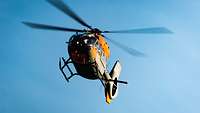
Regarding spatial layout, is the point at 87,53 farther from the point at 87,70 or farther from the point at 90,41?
the point at 87,70

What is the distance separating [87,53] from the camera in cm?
4150

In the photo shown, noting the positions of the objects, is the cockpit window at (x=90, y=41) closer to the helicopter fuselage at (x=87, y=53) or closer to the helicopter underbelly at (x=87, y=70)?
the helicopter fuselage at (x=87, y=53)

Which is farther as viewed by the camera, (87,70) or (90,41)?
(87,70)

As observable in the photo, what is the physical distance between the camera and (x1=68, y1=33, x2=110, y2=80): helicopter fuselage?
135ft

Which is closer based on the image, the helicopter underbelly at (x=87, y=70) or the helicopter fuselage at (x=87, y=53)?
the helicopter fuselage at (x=87, y=53)

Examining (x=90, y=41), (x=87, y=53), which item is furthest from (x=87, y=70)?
(x=90, y=41)

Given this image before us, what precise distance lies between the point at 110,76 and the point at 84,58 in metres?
8.67

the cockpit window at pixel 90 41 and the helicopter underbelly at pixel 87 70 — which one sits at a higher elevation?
the cockpit window at pixel 90 41

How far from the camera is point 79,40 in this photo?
136ft

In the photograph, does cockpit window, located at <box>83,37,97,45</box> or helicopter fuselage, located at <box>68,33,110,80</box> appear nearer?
helicopter fuselage, located at <box>68,33,110,80</box>

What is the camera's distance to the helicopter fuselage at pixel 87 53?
41.3 m

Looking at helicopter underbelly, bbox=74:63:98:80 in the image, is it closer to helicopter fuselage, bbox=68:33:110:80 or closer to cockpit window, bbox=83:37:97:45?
helicopter fuselage, bbox=68:33:110:80

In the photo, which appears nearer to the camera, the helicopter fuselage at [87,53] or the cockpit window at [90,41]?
the helicopter fuselage at [87,53]

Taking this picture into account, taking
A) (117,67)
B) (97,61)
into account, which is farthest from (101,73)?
(117,67)
